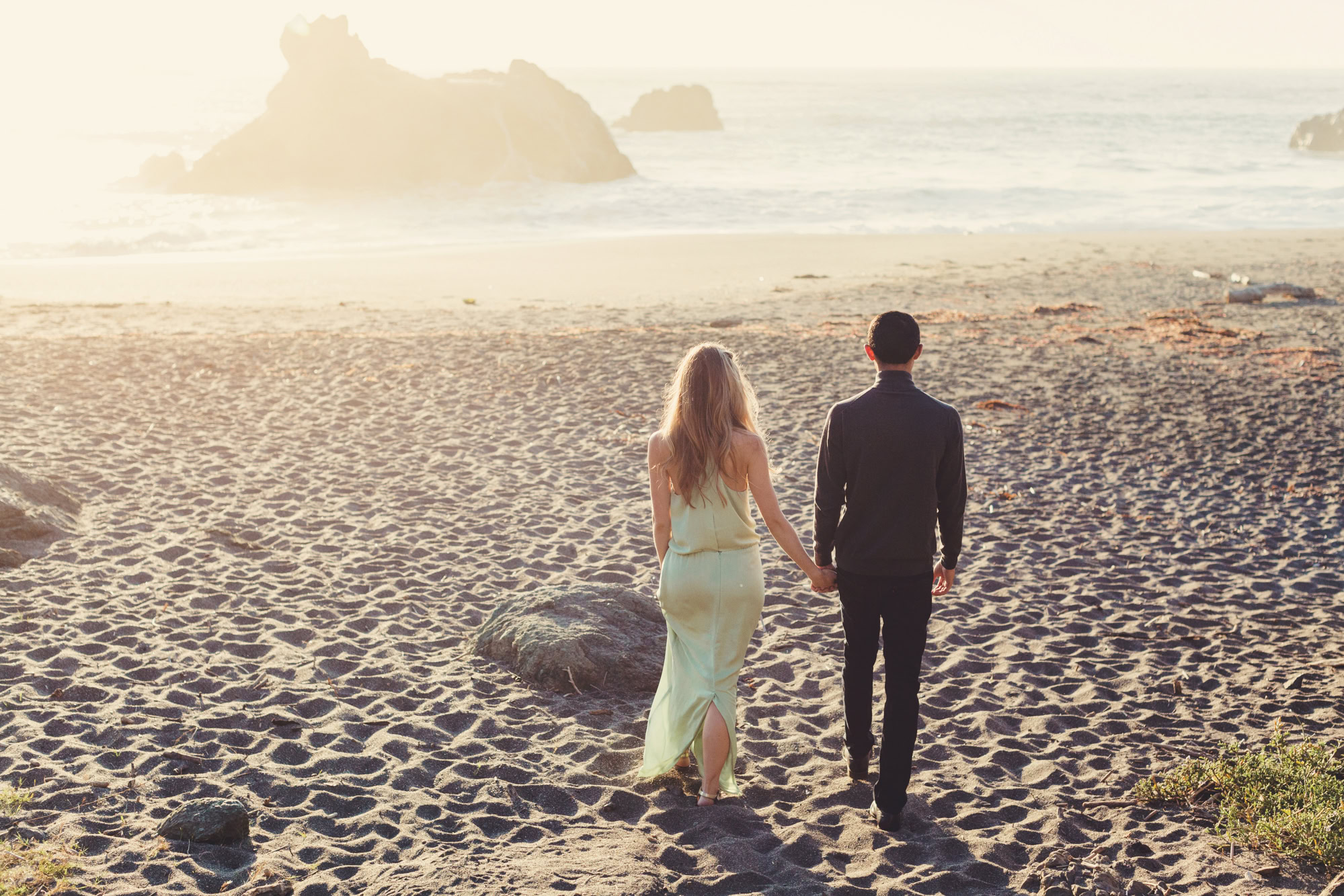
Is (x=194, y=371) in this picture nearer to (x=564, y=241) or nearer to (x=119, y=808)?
(x=119, y=808)

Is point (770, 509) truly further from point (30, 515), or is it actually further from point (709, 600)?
point (30, 515)

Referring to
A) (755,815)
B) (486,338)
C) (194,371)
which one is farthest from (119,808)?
(486,338)

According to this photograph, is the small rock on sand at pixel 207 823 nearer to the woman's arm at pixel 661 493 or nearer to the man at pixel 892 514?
the woman's arm at pixel 661 493

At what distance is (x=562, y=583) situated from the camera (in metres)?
7.20

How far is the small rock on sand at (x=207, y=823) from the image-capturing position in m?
4.04

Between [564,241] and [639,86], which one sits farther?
[639,86]

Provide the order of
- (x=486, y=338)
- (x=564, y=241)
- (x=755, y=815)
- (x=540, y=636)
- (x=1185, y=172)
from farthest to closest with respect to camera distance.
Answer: (x=1185, y=172), (x=564, y=241), (x=486, y=338), (x=540, y=636), (x=755, y=815)

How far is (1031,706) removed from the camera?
18.0 feet

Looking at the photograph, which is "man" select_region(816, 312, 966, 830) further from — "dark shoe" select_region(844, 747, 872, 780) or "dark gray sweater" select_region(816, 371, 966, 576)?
"dark shoe" select_region(844, 747, 872, 780)

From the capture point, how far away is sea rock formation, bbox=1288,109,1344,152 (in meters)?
63.3

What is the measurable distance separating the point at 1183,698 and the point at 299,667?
4.95 m

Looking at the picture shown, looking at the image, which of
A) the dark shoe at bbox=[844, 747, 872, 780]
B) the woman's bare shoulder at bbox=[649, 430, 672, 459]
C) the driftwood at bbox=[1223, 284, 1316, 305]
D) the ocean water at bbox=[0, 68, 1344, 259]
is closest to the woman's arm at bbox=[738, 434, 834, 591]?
the woman's bare shoulder at bbox=[649, 430, 672, 459]

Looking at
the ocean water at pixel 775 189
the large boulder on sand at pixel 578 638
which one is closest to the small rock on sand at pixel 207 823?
the large boulder on sand at pixel 578 638

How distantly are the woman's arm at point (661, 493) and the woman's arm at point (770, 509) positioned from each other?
32 centimetres
